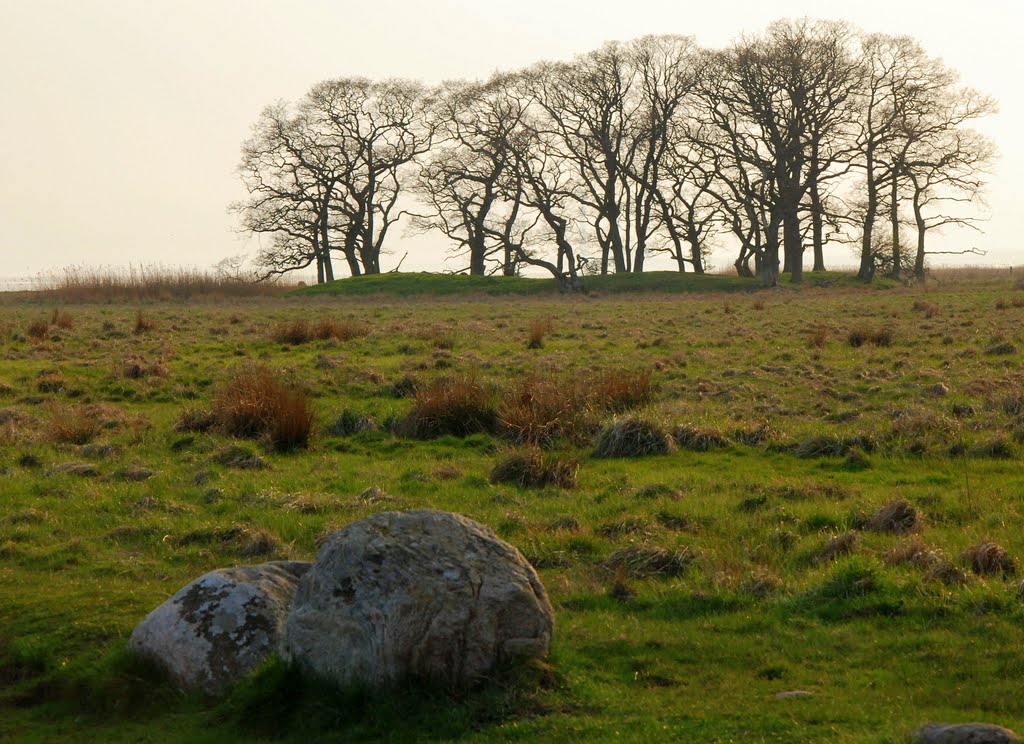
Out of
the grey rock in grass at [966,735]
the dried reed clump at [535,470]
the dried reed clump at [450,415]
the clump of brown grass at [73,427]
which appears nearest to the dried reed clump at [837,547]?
the dried reed clump at [535,470]

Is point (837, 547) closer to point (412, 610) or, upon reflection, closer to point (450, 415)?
point (412, 610)

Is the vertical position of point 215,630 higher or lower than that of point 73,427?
lower

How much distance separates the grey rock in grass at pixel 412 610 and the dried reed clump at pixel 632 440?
765 centimetres

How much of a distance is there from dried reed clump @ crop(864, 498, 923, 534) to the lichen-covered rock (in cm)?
562

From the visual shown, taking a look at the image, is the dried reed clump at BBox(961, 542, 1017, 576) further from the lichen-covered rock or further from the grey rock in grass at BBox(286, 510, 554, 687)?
the lichen-covered rock

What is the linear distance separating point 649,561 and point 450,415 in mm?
7198

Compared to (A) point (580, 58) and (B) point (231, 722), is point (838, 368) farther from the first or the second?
(A) point (580, 58)

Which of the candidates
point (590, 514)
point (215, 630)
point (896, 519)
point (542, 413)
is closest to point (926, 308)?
point (542, 413)

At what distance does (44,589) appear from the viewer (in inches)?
379

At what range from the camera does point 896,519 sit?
34.8 ft

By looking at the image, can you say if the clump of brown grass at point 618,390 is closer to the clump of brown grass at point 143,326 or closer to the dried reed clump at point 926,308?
the clump of brown grass at point 143,326

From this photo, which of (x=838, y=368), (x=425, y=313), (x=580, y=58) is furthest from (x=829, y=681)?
(x=580, y=58)

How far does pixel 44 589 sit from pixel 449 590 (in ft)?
15.0

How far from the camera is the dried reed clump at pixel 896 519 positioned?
34.3 ft
